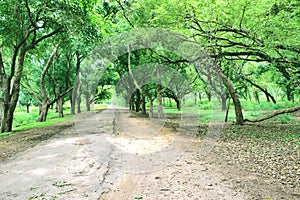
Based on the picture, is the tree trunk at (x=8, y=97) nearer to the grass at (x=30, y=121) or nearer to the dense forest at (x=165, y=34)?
the dense forest at (x=165, y=34)

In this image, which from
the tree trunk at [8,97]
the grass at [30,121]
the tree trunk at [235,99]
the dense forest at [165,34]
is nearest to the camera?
the dense forest at [165,34]

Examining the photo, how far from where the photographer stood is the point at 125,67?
21.5 meters

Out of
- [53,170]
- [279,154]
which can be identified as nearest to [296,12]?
[279,154]

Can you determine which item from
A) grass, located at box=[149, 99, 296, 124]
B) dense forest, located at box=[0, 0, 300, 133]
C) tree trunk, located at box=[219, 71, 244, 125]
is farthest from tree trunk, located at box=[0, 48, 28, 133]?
grass, located at box=[149, 99, 296, 124]

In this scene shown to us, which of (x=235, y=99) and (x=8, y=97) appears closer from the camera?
(x=235, y=99)

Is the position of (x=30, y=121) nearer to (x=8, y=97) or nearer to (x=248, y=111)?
(x=8, y=97)

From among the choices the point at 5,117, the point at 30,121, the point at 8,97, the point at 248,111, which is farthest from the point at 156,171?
the point at 30,121

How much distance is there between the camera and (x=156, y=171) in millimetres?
5168

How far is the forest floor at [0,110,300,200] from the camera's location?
13.3 feet

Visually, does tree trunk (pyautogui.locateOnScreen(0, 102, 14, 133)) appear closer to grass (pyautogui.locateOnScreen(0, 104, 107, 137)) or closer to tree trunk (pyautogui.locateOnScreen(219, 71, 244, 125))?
grass (pyautogui.locateOnScreen(0, 104, 107, 137))

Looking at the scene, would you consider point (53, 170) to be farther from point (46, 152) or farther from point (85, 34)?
point (85, 34)

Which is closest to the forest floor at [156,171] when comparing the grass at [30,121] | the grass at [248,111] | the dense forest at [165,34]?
the dense forest at [165,34]

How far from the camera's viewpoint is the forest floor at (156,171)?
4.05 meters

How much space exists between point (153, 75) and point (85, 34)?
901 centimetres
